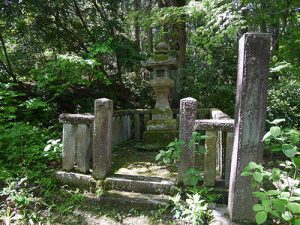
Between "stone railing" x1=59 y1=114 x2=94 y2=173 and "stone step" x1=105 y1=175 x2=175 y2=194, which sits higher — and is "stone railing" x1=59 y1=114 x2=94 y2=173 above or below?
above

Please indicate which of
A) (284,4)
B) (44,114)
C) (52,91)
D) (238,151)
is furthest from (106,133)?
(284,4)

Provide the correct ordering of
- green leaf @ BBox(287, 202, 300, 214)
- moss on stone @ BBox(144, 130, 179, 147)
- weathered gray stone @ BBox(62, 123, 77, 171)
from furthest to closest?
moss on stone @ BBox(144, 130, 179, 147) < weathered gray stone @ BBox(62, 123, 77, 171) < green leaf @ BBox(287, 202, 300, 214)

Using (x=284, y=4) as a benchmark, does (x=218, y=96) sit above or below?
below

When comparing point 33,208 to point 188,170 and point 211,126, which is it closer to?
point 188,170

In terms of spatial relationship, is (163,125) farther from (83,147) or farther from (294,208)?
(294,208)

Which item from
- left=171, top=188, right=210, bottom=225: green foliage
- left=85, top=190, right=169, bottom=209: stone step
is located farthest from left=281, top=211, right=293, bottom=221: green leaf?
left=85, top=190, right=169, bottom=209: stone step

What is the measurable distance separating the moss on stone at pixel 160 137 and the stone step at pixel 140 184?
2.09m

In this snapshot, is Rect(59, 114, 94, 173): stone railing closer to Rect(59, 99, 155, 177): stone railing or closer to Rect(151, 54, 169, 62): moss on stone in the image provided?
Rect(59, 99, 155, 177): stone railing

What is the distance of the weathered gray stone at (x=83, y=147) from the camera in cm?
391

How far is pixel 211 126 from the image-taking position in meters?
3.37

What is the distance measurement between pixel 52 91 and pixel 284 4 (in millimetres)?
→ 6822

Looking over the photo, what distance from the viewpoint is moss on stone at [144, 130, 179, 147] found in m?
5.77

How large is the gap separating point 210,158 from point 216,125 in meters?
0.41

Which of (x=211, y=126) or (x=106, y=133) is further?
(x=106, y=133)
